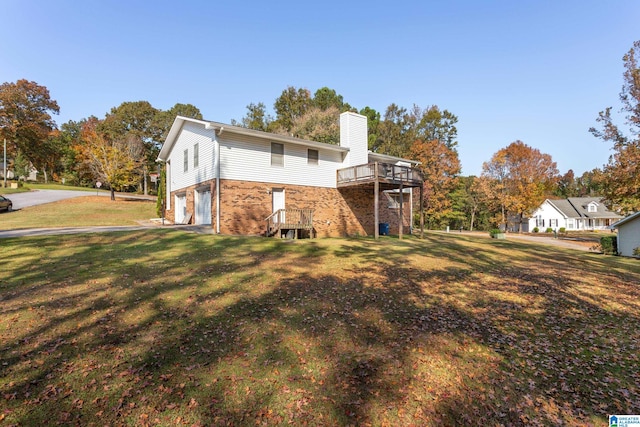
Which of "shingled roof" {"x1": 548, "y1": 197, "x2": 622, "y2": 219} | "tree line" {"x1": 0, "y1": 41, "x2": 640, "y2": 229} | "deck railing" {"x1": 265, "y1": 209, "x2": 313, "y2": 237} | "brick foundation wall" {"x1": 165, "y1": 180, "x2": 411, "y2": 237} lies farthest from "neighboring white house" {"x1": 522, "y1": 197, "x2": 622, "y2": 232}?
"deck railing" {"x1": 265, "y1": 209, "x2": 313, "y2": 237}

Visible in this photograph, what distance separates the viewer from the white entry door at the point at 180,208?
20.5 m

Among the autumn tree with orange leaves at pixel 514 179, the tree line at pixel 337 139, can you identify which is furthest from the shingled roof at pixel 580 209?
the autumn tree with orange leaves at pixel 514 179

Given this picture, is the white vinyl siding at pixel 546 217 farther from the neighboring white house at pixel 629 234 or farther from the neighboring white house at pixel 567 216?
the neighboring white house at pixel 629 234

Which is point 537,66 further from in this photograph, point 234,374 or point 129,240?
point 129,240

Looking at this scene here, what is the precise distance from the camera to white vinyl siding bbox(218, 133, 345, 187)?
1587 centimetres

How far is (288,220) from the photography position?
16.6 meters

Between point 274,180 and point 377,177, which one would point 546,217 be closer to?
point 377,177

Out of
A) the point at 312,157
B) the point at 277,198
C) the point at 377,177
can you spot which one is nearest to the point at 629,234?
the point at 377,177

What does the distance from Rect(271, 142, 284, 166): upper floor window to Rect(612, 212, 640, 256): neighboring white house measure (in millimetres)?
22735

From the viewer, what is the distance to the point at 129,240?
484 inches

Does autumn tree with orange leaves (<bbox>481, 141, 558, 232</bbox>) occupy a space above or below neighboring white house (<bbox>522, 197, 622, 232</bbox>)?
above

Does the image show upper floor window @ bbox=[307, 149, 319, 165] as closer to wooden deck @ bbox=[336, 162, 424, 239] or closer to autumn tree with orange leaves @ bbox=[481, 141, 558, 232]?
wooden deck @ bbox=[336, 162, 424, 239]

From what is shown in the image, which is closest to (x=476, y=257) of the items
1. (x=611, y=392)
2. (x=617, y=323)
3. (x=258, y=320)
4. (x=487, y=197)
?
(x=617, y=323)

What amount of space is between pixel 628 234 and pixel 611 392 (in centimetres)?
2354
